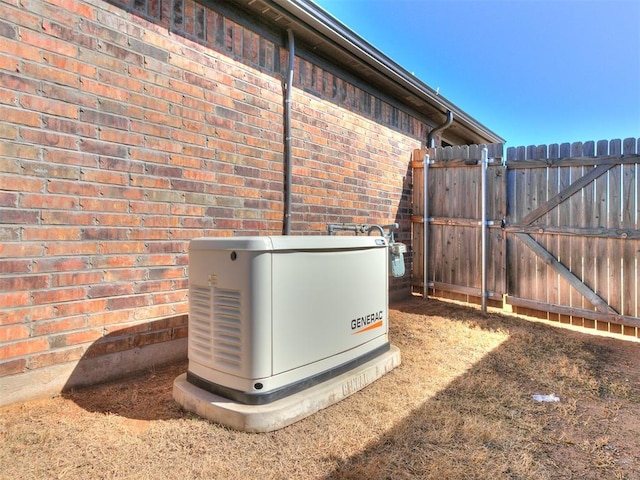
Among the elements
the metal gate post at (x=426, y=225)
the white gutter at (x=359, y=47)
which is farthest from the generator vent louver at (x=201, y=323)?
the metal gate post at (x=426, y=225)

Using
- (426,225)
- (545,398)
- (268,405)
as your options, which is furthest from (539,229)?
(268,405)

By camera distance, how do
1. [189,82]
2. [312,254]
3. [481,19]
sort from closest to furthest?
[312,254] < [189,82] < [481,19]

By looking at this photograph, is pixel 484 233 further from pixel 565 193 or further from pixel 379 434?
pixel 379 434

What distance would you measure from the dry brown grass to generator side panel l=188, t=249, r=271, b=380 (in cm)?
34

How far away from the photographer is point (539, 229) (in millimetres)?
4812

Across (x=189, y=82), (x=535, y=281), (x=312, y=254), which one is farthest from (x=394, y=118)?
(x=312, y=254)

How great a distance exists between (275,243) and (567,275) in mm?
4317

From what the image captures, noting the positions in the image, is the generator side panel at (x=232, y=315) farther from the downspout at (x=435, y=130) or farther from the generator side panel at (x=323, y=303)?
the downspout at (x=435, y=130)

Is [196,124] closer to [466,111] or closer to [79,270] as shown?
[79,270]

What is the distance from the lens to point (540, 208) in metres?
4.82

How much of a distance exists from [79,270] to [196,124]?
1.58 metres

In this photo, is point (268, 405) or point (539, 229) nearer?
point (268, 405)

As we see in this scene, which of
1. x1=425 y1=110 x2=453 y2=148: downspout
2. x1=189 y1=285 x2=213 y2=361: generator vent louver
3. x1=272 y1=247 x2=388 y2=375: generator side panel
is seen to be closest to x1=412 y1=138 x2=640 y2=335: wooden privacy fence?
x1=425 y1=110 x2=453 y2=148: downspout

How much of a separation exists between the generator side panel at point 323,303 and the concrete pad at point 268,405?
0.62ft
